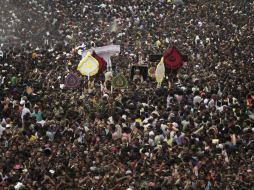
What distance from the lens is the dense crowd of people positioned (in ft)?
50.7

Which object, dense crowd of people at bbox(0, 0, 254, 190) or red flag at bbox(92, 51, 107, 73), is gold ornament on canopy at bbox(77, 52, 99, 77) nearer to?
dense crowd of people at bbox(0, 0, 254, 190)

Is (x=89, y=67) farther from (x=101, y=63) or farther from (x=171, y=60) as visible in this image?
(x=171, y=60)

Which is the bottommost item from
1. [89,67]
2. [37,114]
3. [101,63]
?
[37,114]

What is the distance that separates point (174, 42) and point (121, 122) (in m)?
13.2

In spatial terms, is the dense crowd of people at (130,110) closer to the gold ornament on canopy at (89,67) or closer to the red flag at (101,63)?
the red flag at (101,63)

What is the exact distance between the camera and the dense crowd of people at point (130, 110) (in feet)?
50.7

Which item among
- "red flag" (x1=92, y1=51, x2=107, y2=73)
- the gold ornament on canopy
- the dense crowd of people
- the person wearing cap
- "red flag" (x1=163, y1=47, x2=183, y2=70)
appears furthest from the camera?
"red flag" (x1=92, y1=51, x2=107, y2=73)

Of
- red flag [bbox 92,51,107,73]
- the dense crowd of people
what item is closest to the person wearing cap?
the dense crowd of people

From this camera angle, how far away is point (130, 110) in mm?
20156

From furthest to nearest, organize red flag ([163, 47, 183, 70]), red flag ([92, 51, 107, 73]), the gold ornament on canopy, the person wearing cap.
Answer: red flag ([92, 51, 107, 73])
red flag ([163, 47, 183, 70])
the gold ornament on canopy
the person wearing cap

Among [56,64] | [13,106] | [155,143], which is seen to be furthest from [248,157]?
[56,64]

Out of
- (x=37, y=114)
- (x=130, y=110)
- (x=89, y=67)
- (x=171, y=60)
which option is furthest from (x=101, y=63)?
(x=37, y=114)

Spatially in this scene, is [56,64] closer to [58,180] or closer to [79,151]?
[79,151]

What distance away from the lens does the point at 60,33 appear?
114 feet
